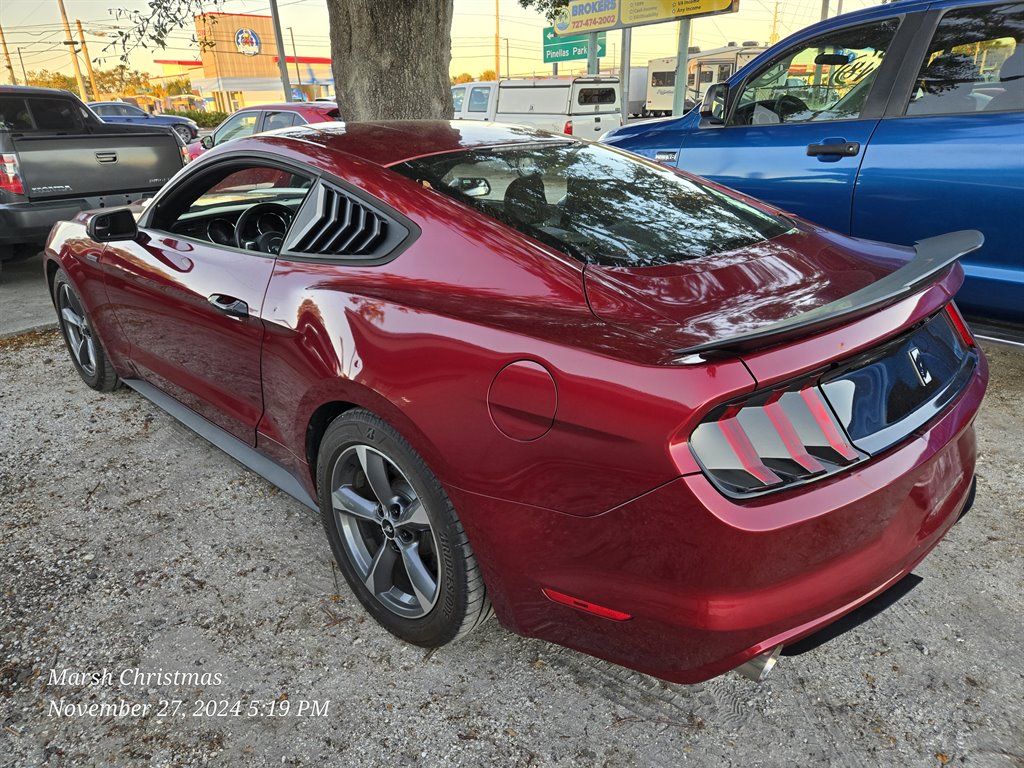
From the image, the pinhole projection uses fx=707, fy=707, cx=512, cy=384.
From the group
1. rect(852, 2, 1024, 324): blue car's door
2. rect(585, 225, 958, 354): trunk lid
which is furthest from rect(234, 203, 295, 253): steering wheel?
rect(852, 2, 1024, 324): blue car's door

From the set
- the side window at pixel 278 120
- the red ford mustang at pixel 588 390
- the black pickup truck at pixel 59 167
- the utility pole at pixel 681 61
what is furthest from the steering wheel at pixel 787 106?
the utility pole at pixel 681 61

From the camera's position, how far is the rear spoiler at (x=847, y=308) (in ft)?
4.68

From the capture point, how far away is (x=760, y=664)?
1604 mm

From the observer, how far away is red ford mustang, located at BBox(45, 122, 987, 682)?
149 cm

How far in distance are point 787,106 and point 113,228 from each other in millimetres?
3927

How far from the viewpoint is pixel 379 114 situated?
5586 millimetres

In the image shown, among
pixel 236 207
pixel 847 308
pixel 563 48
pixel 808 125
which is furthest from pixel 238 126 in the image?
pixel 563 48

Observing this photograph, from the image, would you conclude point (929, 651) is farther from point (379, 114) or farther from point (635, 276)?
point (379, 114)

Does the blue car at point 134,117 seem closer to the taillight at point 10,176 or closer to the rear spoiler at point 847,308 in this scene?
the taillight at point 10,176

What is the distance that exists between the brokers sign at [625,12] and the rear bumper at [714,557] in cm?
1391

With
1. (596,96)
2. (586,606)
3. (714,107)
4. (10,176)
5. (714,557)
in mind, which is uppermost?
(714,107)

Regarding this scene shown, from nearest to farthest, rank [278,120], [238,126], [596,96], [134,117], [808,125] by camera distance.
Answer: [808,125] → [278,120] → [238,126] → [596,96] → [134,117]

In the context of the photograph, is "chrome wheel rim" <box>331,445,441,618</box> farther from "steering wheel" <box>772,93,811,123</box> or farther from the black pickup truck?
the black pickup truck

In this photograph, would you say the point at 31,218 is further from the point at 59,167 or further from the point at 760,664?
the point at 760,664
